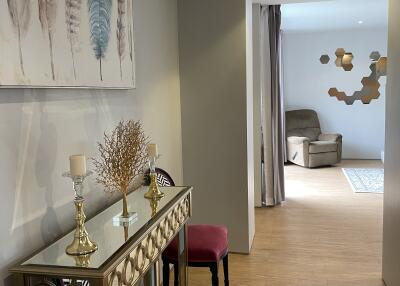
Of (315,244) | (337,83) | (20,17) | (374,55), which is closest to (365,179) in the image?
(337,83)

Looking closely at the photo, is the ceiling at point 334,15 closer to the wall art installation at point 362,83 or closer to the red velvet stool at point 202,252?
the wall art installation at point 362,83

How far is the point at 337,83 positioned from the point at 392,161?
5.64m

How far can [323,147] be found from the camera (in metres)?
7.47

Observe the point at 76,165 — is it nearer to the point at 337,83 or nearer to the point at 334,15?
the point at 334,15

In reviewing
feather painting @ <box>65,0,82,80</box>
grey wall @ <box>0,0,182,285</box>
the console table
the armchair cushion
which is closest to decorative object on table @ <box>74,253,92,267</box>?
the console table

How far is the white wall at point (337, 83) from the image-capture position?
7926 millimetres

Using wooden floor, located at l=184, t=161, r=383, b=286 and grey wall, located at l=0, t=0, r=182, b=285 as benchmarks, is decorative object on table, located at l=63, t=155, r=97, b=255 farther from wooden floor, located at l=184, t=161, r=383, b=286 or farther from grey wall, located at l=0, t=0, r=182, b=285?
wooden floor, located at l=184, t=161, r=383, b=286

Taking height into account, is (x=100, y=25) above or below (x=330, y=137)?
above

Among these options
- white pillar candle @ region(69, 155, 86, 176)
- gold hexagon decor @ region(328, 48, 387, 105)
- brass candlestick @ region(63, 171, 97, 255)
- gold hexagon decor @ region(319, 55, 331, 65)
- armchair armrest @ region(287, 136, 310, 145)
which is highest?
gold hexagon decor @ region(319, 55, 331, 65)

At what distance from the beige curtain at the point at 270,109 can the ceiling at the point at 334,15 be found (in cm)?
58

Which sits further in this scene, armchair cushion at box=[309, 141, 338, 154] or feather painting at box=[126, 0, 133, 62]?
armchair cushion at box=[309, 141, 338, 154]

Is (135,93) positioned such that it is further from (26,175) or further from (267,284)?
(267,284)

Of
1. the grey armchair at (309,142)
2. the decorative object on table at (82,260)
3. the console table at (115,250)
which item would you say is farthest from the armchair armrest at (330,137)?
the decorative object on table at (82,260)

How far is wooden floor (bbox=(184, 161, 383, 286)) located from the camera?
3.17 m
